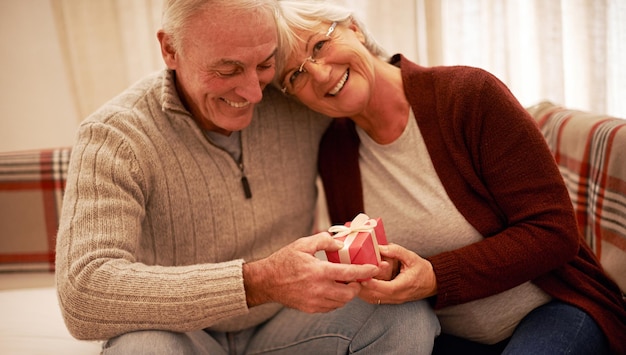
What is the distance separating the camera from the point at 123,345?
1044 millimetres

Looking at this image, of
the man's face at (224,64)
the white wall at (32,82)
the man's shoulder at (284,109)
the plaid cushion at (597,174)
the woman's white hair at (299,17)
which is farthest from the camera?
the white wall at (32,82)

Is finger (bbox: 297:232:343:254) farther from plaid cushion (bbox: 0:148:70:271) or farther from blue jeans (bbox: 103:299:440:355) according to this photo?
plaid cushion (bbox: 0:148:70:271)

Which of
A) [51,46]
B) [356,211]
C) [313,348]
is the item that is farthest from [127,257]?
[51,46]

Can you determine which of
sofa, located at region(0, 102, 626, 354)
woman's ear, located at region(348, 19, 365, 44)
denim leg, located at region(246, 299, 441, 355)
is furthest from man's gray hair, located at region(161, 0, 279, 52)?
sofa, located at region(0, 102, 626, 354)

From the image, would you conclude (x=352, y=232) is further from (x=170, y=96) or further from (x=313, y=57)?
(x=170, y=96)

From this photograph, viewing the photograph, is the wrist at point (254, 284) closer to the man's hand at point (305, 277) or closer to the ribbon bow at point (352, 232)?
the man's hand at point (305, 277)

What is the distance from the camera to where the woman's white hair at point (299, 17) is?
4.12 feet

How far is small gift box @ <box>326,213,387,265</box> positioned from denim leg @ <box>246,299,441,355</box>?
A: 172 mm

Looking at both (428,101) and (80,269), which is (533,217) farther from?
(80,269)

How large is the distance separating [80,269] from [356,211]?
0.71 m

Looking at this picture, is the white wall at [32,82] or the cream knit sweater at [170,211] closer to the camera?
the cream knit sweater at [170,211]

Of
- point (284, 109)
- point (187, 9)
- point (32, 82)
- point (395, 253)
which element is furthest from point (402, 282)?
point (32, 82)

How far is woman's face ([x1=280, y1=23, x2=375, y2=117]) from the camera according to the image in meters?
1.29

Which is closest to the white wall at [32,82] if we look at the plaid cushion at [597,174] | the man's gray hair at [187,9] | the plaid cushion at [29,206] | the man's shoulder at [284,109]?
the plaid cushion at [29,206]
